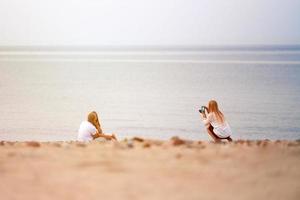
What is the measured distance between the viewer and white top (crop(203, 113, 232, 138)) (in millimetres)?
7145

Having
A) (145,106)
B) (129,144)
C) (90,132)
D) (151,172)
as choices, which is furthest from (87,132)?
(145,106)

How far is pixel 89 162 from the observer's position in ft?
14.1

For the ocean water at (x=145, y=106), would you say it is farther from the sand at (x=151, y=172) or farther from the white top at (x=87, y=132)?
the sand at (x=151, y=172)

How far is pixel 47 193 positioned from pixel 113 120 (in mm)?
10064

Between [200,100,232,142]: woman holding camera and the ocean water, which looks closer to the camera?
[200,100,232,142]: woman holding camera

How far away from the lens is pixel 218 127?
23.5 ft

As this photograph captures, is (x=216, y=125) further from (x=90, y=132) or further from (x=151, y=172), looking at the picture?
(x=151, y=172)

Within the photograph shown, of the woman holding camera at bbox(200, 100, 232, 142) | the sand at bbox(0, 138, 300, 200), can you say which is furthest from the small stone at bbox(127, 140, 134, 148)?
the woman holding camera at bbox(200, 100, 232, 142)

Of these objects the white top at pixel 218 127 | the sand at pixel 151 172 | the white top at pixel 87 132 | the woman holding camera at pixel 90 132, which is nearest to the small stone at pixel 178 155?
the sand at pixel 151 172

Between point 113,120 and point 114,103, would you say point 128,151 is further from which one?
point 114,103

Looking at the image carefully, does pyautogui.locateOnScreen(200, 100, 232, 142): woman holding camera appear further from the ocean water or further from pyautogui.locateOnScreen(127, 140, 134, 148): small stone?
the ocean water

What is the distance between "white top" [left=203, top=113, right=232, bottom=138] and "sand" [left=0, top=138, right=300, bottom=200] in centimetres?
204

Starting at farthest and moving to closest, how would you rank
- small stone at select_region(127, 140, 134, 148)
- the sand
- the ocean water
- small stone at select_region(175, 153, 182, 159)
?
the ocean water
small stone at select_region(127, 140, 134, 148)
small stone at select_region(175, 153, 182, 159)
the sand

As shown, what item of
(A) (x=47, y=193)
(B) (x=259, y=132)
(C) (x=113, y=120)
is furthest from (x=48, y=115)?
(A) (x=47, y=193)
